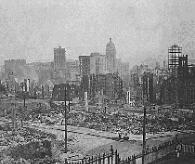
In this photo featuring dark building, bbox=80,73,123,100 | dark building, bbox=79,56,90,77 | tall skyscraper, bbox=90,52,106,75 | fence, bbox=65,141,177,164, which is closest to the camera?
fence, bbox=65,141,177,164

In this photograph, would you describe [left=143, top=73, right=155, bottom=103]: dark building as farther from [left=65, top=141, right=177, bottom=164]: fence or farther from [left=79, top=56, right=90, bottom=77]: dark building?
[left=65, top=141, right=177, bottom=164]: fence

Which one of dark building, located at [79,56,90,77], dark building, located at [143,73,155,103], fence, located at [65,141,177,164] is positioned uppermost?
dark building, located at [79,56,90,77]

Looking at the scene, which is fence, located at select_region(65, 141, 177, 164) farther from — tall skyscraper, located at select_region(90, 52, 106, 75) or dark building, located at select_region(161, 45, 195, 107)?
tall skyscraper, located at select_region(90, 52, 106, 75)

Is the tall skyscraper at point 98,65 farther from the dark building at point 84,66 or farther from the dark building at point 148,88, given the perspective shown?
the dark building at point 148,88

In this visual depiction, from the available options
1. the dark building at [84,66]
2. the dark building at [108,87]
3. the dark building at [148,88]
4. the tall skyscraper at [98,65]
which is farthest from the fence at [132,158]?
the dark building at [84,66]

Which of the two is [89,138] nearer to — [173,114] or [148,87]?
[173,114]

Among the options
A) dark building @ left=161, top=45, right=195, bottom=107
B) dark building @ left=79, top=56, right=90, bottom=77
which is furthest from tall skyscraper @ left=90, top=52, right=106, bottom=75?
dark building @ left=161, top=45, right=195, bottom=107

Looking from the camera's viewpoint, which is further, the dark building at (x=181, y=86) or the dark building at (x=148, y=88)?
the dark building at (x=148, y=88)

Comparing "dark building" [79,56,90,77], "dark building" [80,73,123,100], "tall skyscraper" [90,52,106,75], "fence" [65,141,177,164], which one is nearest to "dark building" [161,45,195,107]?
"dark building" [80,73,123,100]

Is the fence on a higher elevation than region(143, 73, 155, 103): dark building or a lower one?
lower

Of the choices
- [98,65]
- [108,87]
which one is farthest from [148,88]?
[98,65]

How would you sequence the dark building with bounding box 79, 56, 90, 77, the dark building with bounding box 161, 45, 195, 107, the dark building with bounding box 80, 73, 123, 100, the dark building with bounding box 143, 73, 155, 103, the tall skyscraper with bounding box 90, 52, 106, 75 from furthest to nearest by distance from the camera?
the tall skyscraper with bounding box 90, 52, 106, 75 < the dark building with bounding box 79, 56, 90, 77 < the dark building with bounding box 80, 73, 123, 100 < the dark building with bounding box 143, 73, 155, 103 < the dark building with bounding box 161, 45, 195, 107

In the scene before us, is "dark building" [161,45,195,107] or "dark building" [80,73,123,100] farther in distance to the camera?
"dark building" [80,73,123,100]
